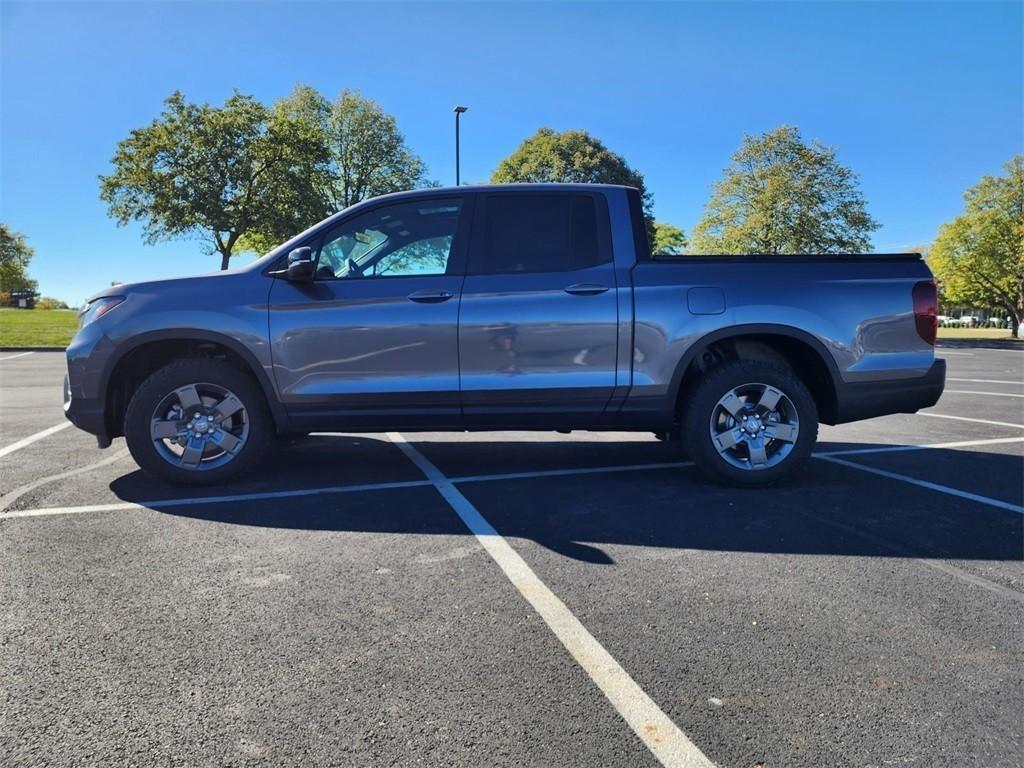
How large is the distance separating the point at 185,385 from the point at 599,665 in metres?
3.38

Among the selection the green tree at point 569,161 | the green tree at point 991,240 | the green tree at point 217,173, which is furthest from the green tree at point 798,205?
the green tree at point 217,173

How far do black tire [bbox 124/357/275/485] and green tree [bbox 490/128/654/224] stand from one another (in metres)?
37.4

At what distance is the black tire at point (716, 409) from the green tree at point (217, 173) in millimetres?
27161

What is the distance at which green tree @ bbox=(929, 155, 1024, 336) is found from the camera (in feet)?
146

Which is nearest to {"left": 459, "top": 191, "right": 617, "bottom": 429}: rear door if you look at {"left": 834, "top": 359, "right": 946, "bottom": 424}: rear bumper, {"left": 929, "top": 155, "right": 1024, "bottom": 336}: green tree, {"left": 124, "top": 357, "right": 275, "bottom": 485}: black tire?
{"left": 124, "top": 357, "right": 275, "bottom": 485}: black tire

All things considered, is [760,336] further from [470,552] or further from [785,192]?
[785,192]

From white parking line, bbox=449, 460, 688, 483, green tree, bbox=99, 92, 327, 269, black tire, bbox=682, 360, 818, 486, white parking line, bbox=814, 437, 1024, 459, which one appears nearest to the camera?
black tire, bbox=682, 360, 818, 486

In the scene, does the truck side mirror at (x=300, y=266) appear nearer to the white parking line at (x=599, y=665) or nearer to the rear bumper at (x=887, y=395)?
the white parking line at (x=599, y=665)

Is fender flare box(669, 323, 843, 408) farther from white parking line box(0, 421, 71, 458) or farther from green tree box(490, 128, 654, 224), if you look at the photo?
green tree box(490, 128, 654, 224)

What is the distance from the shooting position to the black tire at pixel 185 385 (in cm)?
438

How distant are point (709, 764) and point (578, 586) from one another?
1.15 metres

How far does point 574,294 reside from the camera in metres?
4.38

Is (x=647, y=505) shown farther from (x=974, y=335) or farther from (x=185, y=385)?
(x=974, y=335)

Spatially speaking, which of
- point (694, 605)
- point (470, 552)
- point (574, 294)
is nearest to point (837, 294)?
point (574, 294)
